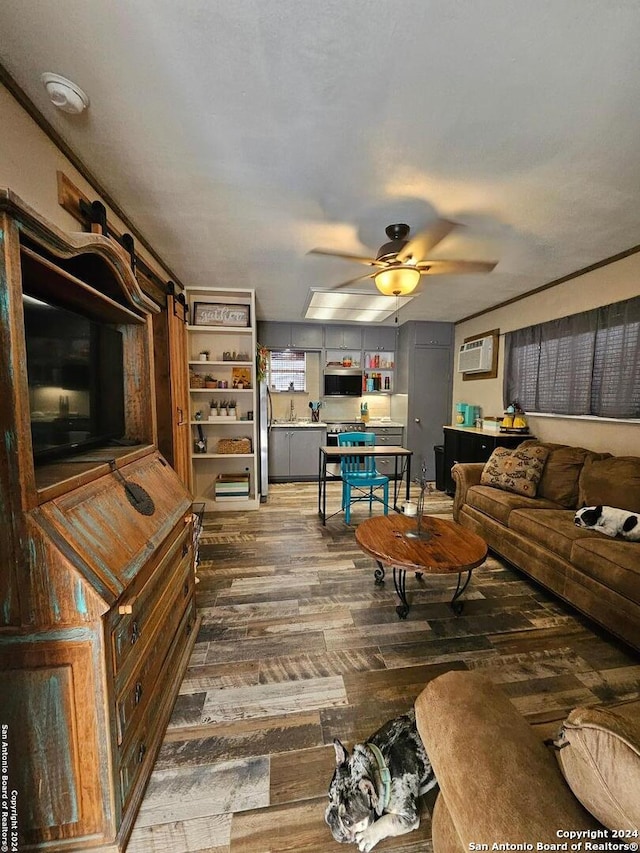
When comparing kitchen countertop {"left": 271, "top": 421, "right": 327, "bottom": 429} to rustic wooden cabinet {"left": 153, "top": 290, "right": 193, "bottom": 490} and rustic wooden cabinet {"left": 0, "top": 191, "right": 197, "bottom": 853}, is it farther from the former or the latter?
rustic wooden cabinet {"left": 0, "top": 191, "right": 197, "bottom": 853}

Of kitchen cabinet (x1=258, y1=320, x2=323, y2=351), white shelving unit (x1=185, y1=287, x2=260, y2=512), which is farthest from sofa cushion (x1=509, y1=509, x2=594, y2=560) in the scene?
kitchen cabinet (x1=258, y1=320, x2=323, y2=351)

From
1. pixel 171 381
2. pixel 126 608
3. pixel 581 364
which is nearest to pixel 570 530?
pixel 581 364

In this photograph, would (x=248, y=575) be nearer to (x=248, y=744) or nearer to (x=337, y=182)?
(x=248, y=744)

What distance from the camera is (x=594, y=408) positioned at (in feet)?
9.74

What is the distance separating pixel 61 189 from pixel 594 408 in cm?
411

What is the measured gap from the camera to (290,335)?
17.1 ft

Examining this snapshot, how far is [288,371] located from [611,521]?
447 centimetres

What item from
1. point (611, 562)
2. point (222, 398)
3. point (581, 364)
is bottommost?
point (611, 562)

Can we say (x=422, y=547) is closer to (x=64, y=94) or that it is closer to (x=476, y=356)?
(x=64, y=94)

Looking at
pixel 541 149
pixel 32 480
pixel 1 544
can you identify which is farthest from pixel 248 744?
pixel 541 149

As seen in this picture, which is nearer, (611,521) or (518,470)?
(611,521)

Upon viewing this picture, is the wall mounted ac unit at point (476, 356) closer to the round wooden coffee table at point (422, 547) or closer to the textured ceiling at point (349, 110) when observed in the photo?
the textured ceiling at point (349, 110)

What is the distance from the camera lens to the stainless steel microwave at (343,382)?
541 centimetres

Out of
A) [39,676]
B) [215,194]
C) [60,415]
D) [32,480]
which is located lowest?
[39,676]
